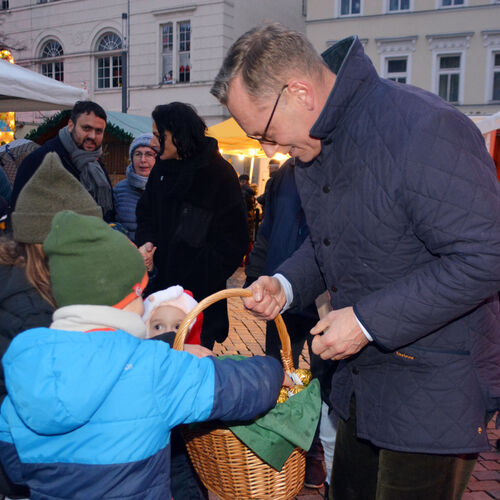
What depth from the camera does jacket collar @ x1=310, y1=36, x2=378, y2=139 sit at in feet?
5.18

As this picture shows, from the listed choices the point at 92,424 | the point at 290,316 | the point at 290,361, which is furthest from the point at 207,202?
the point at 92,424

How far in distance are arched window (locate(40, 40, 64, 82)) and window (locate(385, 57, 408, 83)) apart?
14633 millimetres

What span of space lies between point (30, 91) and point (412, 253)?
5535 mm

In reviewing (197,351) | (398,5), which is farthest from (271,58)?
(398,5)

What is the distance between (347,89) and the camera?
5.22 feet

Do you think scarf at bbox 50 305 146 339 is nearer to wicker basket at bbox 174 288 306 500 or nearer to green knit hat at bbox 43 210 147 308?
green knit hat at bbox 43 210 147 308

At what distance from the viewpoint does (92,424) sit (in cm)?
149

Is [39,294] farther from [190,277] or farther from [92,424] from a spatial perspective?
[190,277]

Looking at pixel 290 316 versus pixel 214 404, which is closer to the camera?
pixel 214 404

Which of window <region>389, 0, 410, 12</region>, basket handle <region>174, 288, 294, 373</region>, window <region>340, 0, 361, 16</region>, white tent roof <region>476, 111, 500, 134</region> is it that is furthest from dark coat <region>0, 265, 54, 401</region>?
window <region>340, 0, 361, 16</region>

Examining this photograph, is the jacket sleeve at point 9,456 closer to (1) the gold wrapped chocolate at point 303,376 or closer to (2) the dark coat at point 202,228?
Answer: (1) the gold wrapped chocolate at point 303,376

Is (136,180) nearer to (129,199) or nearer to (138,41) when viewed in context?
(129,199)

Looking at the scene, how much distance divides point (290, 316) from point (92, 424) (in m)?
2.22

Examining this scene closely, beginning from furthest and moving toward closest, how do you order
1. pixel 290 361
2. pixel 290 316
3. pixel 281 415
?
pixel 290 316 → pixel 290 361 → pixel 281 415
